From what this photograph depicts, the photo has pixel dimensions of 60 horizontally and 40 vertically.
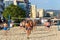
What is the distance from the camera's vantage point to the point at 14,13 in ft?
228

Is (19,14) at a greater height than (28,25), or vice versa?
(28,25)

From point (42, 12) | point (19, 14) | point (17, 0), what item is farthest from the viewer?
point (42, 12)

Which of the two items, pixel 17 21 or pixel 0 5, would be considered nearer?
pixel 17 21

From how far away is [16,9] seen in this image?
72.8m

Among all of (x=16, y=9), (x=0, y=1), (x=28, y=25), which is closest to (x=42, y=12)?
(x=0, y=1)

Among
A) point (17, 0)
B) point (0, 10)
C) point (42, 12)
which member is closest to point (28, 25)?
point (0, 10)

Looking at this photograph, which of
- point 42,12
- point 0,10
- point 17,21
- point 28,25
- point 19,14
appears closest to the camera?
point 28,25

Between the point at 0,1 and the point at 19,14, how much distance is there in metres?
28.2

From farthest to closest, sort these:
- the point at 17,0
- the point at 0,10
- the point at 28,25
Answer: the point at 17,0
the point at 0,10
the point at 28,25

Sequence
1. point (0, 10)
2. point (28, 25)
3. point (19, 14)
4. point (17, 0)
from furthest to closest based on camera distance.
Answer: point (17, 0) → point (0, 10) → point (19, 14) → point (28, 25)

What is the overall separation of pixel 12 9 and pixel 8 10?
1.32m

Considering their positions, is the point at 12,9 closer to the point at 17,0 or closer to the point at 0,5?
the point at 0,5

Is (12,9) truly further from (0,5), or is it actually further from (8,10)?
(0,5)

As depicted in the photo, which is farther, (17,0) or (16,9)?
(17,0)
